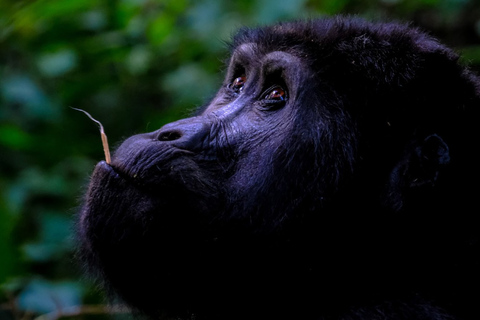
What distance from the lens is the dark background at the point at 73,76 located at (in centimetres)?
409

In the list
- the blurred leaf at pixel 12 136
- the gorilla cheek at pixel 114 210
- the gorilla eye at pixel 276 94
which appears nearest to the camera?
the gorilla cheek at pixel 114 210

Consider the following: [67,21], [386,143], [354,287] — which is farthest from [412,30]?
[67,21]

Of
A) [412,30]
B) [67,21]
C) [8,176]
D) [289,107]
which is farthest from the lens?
[8,176]

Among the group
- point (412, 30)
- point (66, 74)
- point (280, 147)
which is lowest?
point (66, 74)

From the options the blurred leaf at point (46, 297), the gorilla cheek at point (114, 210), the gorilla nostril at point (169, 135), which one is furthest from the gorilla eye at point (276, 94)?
the blurred leaf at point (46, 297)

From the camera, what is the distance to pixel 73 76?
18.5 ft

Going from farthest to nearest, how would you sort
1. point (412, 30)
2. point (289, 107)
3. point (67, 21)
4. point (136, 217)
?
1. point (67, 21)
2. point (412, 30)
3. point (289, 107)
4. point (136, 217)

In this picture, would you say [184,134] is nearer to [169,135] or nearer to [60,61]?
[169,135]

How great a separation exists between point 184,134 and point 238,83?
0.68m

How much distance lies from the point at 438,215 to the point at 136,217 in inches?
44.9

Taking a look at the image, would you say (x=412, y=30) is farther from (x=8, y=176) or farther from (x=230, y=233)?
(x=8, y=176)

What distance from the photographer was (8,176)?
5848mm

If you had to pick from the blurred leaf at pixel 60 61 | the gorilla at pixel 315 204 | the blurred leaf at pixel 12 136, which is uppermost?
the gorilla at pixel 315 204

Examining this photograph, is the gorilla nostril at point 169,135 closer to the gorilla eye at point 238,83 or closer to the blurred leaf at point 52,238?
the gorilla eye at point 238,83
